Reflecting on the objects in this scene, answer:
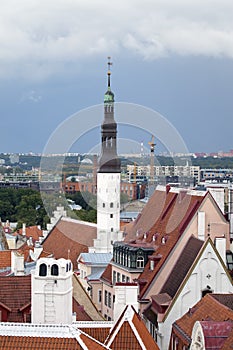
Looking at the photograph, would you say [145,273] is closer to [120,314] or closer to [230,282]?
[230,282]

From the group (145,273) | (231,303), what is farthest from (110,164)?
(231,303)

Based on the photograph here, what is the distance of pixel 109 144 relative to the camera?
9300cm

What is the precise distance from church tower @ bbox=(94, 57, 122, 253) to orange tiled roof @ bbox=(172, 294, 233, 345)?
46.0 meters

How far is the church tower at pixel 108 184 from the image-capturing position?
94.1 meters

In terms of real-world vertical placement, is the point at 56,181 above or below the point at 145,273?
above

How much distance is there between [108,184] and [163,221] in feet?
89.8

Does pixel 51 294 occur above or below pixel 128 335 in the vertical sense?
above

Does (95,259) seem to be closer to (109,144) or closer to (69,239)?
(109,144)

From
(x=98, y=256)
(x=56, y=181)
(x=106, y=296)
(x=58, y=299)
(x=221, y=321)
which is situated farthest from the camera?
(x=56, y=181)

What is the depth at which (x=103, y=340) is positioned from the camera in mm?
36250

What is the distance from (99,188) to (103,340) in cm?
6035

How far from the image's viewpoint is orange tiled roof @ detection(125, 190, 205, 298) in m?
61.3

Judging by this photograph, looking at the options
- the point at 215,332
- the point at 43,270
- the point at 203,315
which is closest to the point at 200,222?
the point at 203,315

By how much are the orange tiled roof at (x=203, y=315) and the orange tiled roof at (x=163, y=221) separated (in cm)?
1320
